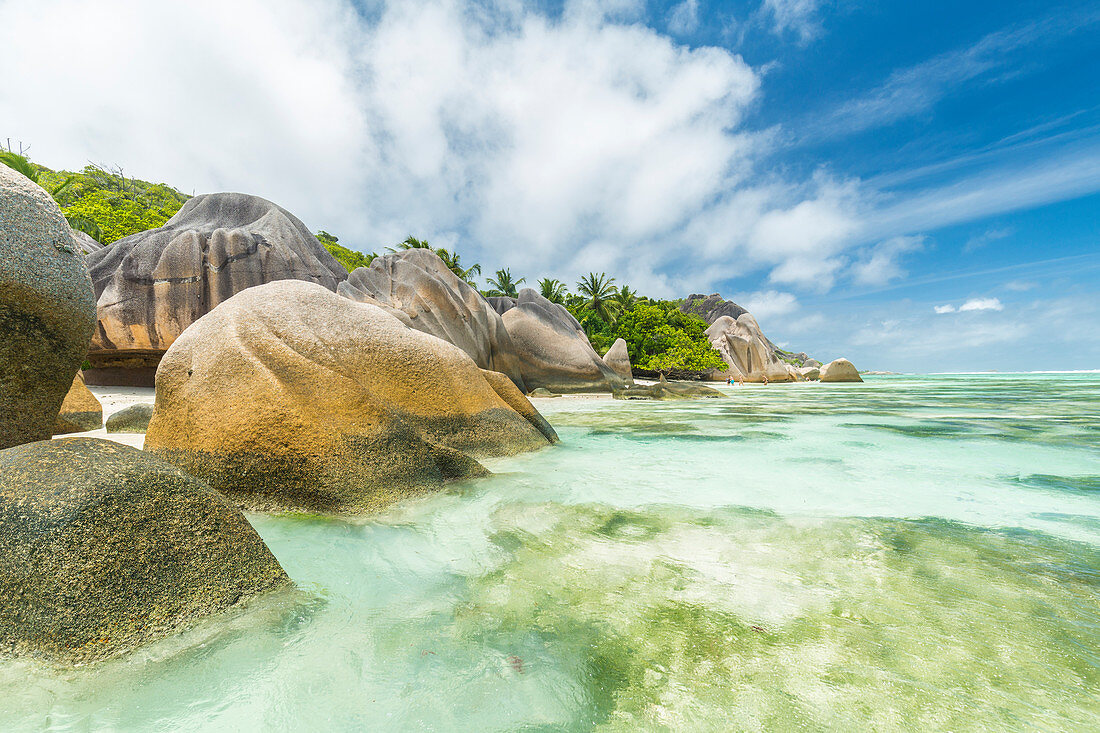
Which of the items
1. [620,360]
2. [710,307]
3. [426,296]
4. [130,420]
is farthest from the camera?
[710,307]

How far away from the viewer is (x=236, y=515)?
2.09 metres

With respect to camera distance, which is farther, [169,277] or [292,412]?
[169,277]

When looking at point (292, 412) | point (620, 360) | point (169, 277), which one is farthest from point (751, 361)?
point (292, 412)

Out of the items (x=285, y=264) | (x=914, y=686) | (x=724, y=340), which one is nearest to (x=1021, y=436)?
(x=914, y=686)

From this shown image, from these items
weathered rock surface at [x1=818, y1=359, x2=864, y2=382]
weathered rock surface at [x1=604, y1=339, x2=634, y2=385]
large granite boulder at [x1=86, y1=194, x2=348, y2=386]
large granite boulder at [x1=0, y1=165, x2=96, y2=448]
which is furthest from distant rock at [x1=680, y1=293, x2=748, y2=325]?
large granite boulder at [x1=0, y1=165, x2=96, y2=448]

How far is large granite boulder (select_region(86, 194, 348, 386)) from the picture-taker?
486 inches

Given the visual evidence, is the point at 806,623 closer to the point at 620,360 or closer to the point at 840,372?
the point at 620,360

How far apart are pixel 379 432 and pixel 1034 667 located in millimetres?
3413

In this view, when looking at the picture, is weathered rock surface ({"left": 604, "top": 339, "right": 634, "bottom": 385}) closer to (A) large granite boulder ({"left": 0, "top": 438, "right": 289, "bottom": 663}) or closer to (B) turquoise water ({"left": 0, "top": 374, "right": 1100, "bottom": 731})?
(B) turquoise water ({"left": 0, "top": 374, "right": 1100, "bottom": 731})

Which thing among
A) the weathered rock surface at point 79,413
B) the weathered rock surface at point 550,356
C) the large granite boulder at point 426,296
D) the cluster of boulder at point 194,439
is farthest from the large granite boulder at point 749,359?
the weathered rock surface at point 79,413

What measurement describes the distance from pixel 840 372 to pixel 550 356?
2780cm

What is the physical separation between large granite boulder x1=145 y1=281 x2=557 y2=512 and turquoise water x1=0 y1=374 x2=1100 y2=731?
0.78 ft

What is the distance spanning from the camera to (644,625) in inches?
73.0

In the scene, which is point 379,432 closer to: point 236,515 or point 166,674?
point 236,515
